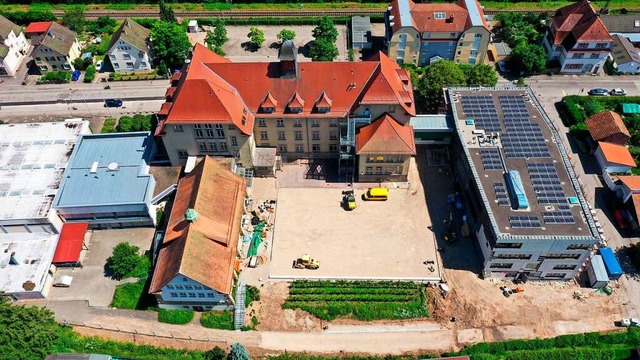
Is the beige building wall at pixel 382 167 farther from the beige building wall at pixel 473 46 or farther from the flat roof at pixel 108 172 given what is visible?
the beige building wall at pixel 473 46

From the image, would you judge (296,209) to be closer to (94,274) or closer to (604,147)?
(94,274)

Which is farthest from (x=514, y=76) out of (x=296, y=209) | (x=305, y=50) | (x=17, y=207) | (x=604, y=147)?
(x=17, y=207)

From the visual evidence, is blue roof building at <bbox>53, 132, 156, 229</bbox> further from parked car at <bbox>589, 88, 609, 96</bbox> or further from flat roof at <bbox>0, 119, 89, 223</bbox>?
parked car at <bbox>589, 88, 609, 96</bbox>

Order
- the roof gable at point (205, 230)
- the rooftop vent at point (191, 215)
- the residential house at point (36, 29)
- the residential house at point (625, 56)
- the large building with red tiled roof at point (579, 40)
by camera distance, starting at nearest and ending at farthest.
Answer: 1. the roof gable at point (205, 230)
2. the rooftop vent at point (191, 215)
3. the large building with red tiled roof at point (579, 40)
4. the residential house at point (625, 56)
5. the residential house at point (36, 29)

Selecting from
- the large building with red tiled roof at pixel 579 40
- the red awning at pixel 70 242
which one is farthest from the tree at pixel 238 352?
the large building with red tiled roof at pixel 579 40

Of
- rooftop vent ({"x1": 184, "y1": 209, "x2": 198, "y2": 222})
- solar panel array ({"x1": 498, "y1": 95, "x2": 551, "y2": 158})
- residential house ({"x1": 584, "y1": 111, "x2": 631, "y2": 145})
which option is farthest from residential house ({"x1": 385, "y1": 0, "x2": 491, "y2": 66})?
rooftop vent ({"x1": 184, "y1": 209, "x2": 198, "y2": 222})

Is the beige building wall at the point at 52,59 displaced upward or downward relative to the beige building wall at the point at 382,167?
upward
